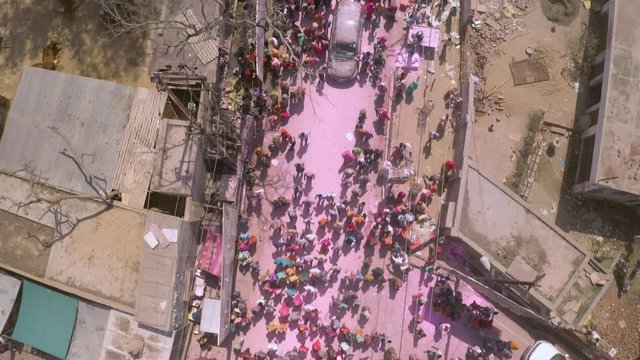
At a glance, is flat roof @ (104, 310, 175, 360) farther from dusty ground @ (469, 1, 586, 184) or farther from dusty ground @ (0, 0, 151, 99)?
dusty ground @ (469, 1, 586, 184)

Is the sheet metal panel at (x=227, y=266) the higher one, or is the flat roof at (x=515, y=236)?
the flat roof at (x=515, y=236)

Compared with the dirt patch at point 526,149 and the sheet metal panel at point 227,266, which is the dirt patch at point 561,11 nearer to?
the dirt patch at point 526,149

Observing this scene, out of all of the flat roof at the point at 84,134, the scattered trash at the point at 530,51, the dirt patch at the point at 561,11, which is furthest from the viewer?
the dirt patch at the point at 561,11

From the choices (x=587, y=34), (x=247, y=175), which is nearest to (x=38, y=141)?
(x=247, y=175)

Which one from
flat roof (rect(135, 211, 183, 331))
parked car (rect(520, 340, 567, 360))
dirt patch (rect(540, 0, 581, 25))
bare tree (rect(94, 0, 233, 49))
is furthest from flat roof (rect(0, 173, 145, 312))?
dirt patch (rect(540, 0, 581, 25))

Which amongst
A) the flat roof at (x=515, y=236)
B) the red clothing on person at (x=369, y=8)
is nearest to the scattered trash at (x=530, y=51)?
the flat roof at (x=515, y=236)

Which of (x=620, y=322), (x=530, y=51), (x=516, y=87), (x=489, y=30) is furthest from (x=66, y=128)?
(x=620, y=322)

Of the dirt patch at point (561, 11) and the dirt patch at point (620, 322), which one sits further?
the dirt patch at point (561, 11)
